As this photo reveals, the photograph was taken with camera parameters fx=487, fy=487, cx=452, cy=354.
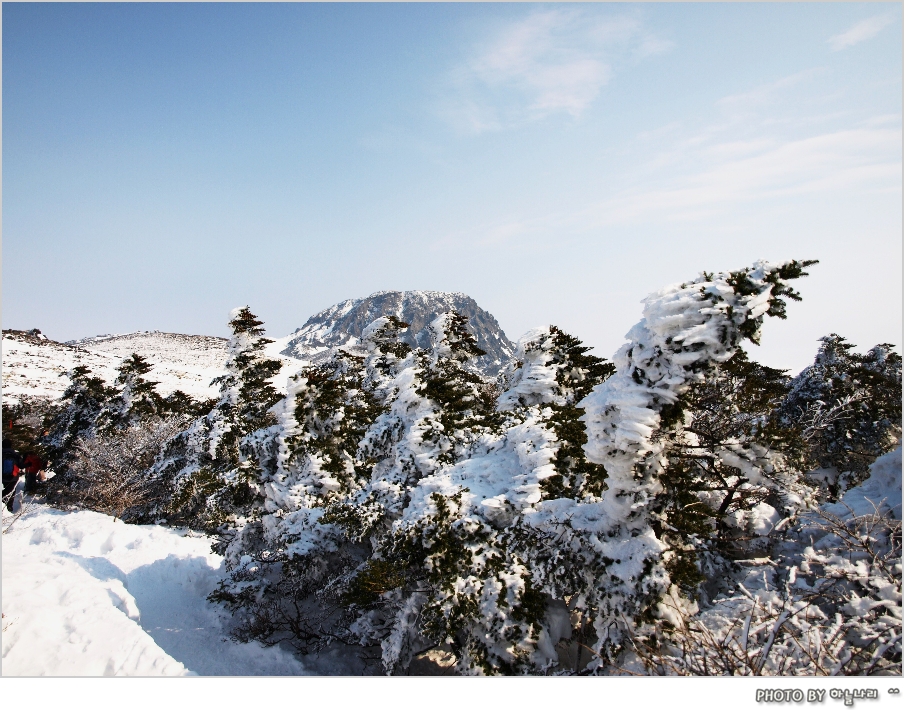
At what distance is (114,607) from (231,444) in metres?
7.00

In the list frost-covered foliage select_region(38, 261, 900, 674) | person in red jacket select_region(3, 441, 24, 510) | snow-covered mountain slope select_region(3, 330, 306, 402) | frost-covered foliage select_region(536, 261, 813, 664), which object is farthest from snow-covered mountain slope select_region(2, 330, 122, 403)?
frost-covered foliage select_region(536, 261, 813, 664)

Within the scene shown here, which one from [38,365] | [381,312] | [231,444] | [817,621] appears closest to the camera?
[817,621]

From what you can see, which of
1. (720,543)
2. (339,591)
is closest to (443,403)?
(339,591)

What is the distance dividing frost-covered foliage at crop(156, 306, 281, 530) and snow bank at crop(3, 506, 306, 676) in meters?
1.50

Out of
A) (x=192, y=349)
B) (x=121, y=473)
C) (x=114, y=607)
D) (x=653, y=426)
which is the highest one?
(x=653, y=426)

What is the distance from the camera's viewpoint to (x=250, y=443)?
12406mm

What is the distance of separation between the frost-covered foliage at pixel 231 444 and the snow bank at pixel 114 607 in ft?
4.92

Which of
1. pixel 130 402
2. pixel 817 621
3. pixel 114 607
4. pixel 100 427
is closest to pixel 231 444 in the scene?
pixel 114 607

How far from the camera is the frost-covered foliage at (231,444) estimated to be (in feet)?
43.5

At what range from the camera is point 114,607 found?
8227 mm

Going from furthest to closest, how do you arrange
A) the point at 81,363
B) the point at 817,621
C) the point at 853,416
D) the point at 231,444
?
the point at 81,363 → the point at 231,444 → the point at 853,416 → the point at 817,621

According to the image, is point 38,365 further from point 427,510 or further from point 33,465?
point 427,510

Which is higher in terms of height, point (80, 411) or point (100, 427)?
point (80, 411)

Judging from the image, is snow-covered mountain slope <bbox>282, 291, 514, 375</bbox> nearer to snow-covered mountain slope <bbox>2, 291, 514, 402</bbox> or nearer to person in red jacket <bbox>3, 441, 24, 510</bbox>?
snow-covered mountain slope <bbox>2, 291, 514, 402</bbox>
